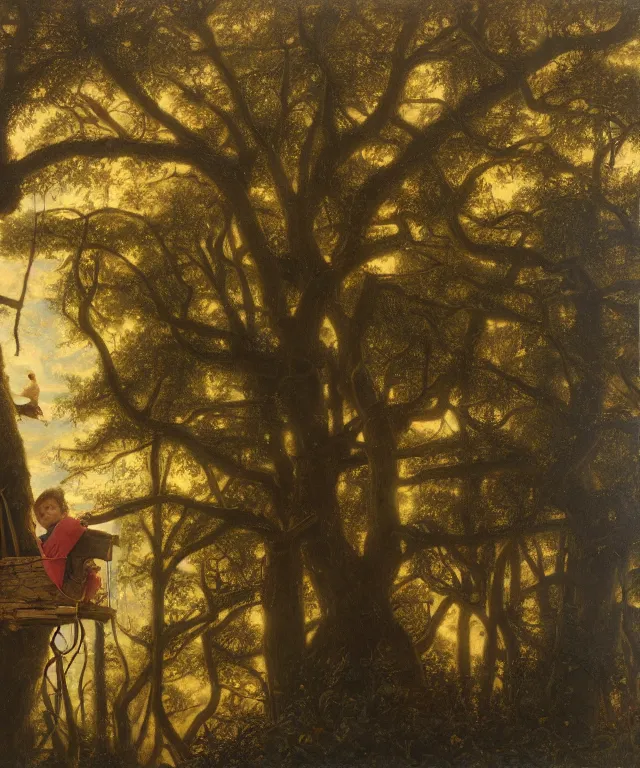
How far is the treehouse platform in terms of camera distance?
3139 mm

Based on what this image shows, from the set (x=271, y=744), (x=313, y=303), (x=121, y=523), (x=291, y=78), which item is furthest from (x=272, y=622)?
(x=291, y=78)

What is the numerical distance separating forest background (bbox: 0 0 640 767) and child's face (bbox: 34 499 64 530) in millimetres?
61

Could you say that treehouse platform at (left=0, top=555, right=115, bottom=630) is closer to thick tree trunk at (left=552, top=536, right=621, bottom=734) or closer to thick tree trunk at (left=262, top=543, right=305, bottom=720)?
thick tree trunk at (left=262, top=543, right=305, bottom=720)

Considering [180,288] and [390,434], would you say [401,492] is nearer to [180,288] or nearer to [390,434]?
[390,434]

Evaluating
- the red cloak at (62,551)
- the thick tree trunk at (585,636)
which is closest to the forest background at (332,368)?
the thick tree trunk at (585,636)

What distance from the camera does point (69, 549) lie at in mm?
3197

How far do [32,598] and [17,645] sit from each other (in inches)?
10.9

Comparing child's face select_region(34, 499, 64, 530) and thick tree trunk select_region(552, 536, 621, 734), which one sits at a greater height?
child's face select_region(34, 499, 64, 530)

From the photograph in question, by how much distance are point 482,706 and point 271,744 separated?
2.91ft

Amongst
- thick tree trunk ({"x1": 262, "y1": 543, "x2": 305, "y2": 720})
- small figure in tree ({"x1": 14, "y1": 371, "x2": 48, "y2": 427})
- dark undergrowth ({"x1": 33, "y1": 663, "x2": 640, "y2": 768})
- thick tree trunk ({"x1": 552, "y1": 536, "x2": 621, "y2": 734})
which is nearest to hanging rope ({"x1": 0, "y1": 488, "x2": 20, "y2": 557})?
small figure in tree ({"x1": 14, "y1": 371, "x2": 48, "y2": 427})

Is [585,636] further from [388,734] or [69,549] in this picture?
[69,549]

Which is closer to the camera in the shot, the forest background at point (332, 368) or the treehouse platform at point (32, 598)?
the treehouse platform at point (32, 598)

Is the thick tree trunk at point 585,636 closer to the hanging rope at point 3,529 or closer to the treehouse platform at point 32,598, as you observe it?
the treehouse platform at point 32,598

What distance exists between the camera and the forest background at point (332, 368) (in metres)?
3.27
